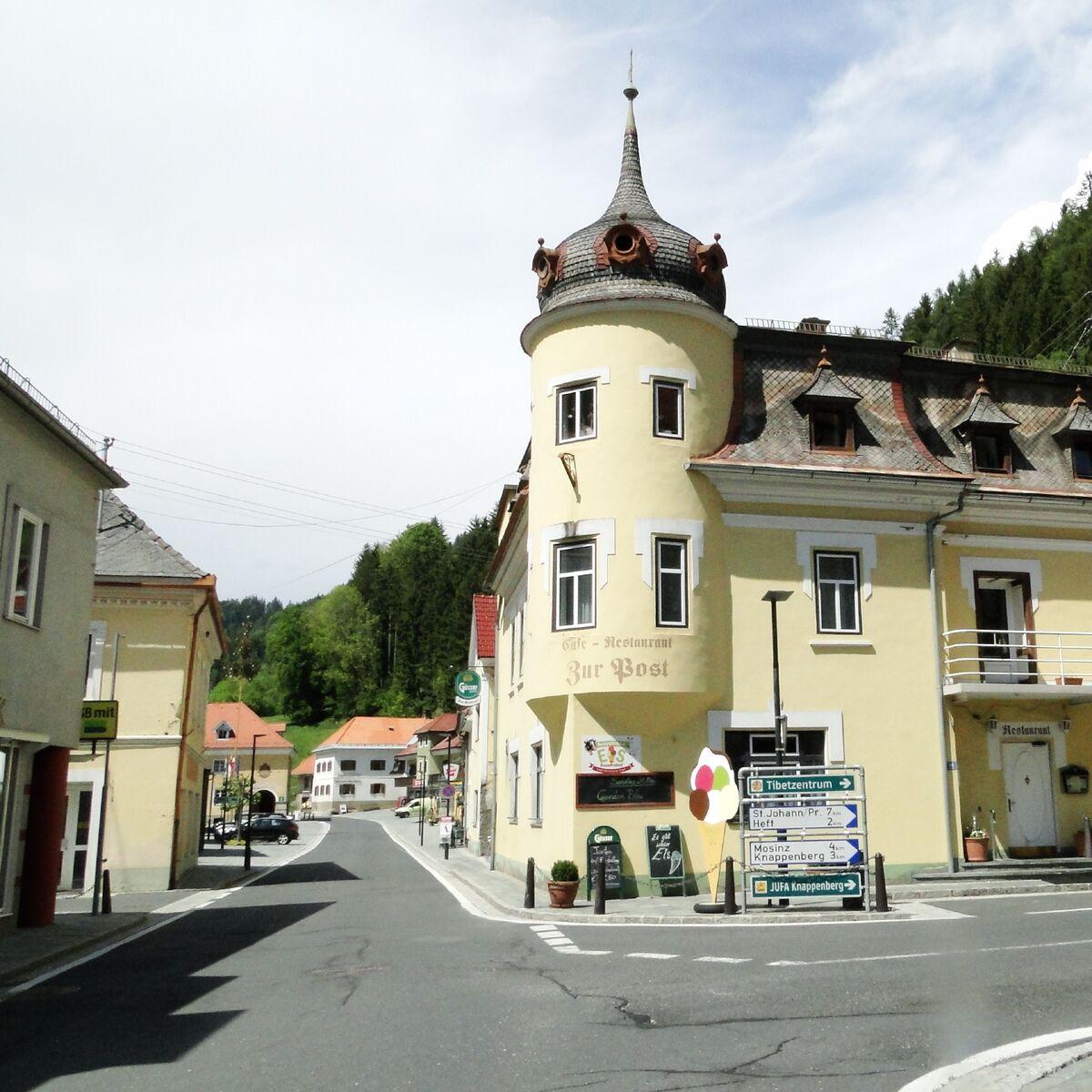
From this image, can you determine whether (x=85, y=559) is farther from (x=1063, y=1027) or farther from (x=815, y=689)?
(x=1063, y=1027)

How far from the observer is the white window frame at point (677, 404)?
22047 millimetres

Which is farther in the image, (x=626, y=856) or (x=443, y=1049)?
(x=626, y=856)

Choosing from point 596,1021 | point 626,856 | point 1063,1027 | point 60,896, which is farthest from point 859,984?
point 60,896

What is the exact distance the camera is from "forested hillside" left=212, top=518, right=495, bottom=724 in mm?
113125

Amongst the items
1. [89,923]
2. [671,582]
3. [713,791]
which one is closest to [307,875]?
[89,923]

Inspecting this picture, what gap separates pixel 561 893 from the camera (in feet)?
61.0

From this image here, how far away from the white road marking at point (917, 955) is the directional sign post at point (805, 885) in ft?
14.1

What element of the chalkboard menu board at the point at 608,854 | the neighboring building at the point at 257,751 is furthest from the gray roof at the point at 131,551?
the neighboring building at the point at 257,751

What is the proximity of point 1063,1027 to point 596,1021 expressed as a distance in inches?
139

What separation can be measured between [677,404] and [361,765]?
9373 cm

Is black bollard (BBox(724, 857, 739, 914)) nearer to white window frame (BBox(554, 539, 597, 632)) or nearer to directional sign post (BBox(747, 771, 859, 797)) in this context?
directional sign post (BBox(747, 771, 859, 797))

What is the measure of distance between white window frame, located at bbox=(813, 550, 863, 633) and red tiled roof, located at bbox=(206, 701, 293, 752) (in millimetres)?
62615

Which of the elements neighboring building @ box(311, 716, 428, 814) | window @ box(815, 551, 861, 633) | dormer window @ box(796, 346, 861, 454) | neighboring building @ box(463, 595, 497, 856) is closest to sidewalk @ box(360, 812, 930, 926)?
window @ box(815, 551, 861, 633)

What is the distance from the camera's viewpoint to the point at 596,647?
20938 mm
